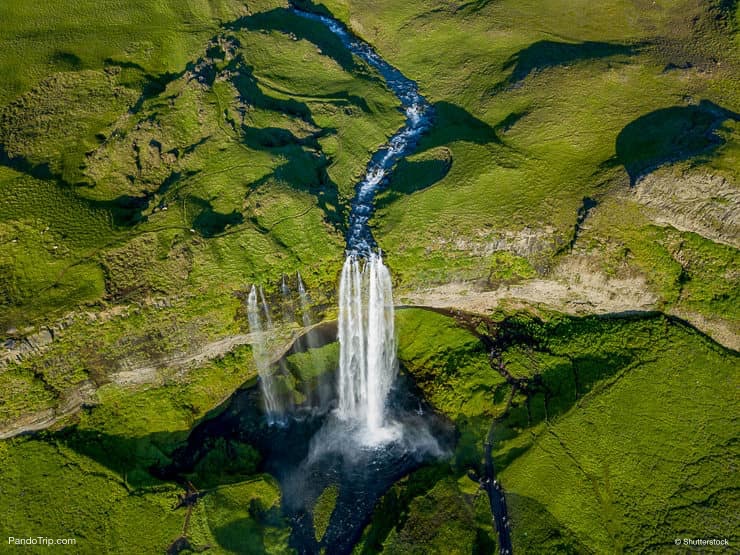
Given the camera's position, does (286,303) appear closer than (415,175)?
Yes

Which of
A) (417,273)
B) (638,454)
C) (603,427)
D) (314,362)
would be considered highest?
(417,273)

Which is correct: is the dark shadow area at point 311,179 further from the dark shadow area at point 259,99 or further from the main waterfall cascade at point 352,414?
the dark shadow area at point 259,99

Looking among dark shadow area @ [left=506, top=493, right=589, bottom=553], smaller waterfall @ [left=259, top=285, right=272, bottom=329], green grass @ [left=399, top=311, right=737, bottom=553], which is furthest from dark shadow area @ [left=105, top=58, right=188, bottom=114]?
dark shadow area @ [left=506, top=493, right=589, bottom=553]

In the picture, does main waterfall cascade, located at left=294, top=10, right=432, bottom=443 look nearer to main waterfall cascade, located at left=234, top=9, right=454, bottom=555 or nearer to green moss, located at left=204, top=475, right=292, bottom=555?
main waterfall cascade, located at left=234, top=9, right=454, bottom=555

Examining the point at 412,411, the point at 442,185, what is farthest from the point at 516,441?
the point at 442,185

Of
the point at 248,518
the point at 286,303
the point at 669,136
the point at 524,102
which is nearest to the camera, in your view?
the point at 248,518

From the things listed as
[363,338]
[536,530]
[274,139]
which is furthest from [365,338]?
[274,139]

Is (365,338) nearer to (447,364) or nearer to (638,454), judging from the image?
(447,364)
